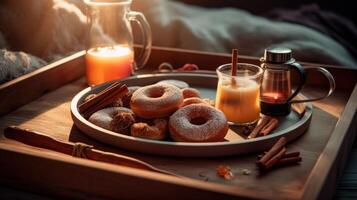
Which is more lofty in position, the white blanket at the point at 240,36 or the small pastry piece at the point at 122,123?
the small pastry piece at the point at 122,123

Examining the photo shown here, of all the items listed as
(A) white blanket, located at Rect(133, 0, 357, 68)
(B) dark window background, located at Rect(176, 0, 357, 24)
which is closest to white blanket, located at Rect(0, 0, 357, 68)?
(A) white blanket, located at Rect(133, 0, 357, 68)

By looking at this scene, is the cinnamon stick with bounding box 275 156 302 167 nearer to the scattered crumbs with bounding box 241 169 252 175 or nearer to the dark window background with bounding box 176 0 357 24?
the scattered crumbs with bounding box 241 169 252 175

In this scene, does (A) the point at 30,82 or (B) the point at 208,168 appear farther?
(A) the point at 30,82

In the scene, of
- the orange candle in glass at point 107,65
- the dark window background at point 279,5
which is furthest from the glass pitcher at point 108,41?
the dark window background at point 279,5

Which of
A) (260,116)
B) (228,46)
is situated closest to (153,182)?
(260,116)

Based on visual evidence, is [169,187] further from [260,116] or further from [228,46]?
[228,46]

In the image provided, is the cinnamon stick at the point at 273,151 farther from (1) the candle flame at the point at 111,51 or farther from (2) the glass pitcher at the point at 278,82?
(1) the candle flame at the point at 111,51

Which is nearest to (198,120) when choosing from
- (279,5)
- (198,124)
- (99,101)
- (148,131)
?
(198,124)
